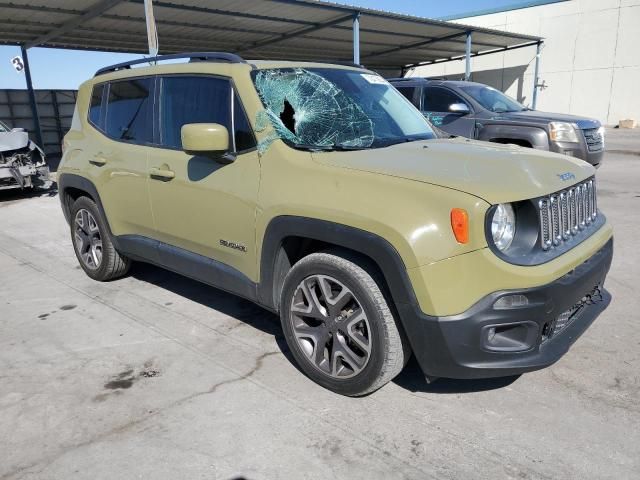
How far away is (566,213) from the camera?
279cm

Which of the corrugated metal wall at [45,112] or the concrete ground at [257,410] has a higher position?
the corrugated metal wall at [45,112]

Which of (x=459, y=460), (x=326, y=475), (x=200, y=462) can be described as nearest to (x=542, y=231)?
(x=459, y=460)

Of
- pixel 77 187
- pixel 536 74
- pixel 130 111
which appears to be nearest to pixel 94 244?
pixel 77 187

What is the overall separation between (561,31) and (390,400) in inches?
1028

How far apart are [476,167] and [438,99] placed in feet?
20.6

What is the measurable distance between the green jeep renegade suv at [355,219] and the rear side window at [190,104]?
1 centimetres

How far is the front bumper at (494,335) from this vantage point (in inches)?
92.6

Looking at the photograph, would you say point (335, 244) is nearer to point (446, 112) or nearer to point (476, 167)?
point (476, 167)

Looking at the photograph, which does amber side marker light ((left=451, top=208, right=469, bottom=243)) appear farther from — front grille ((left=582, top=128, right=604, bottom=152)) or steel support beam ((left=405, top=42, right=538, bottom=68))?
steel support beam ((left=405, top=42, right=538, bottom=68))

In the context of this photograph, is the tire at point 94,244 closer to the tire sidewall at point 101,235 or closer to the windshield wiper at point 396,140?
the tire sidewall at point 101,235

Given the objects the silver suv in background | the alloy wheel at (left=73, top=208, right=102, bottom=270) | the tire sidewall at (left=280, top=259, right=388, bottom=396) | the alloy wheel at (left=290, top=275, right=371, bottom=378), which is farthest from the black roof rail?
the silver suv in background

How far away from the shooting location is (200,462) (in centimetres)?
238

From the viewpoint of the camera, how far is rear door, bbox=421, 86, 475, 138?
8195 millimetres

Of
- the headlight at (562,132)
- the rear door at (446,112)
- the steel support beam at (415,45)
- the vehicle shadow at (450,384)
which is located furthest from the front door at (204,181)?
the steel support beam at (415,45)
